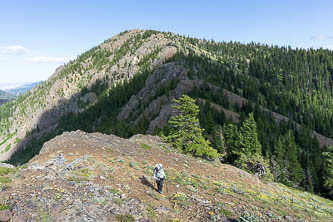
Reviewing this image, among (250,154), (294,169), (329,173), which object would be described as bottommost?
(294,169)

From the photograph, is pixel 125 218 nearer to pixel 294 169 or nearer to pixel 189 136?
pixel 189 136

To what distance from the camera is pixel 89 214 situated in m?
12.1

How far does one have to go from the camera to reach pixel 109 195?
571 inches

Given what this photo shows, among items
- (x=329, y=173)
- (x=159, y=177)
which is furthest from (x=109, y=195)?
(x=329, y=173)

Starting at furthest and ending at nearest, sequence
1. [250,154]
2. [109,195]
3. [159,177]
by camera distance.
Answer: [250,154] < [159,177] < [109,195]

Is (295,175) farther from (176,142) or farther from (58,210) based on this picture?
(58,210)

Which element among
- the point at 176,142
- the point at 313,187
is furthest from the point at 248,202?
the point at 313,187

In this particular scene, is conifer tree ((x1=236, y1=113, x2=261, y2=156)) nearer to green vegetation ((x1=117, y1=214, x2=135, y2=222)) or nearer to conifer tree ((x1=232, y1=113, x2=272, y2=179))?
conifer tree ((x1=232, y1=113, x2=272, y2=179))

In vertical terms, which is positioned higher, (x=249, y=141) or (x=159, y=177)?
(x=159, y=177)

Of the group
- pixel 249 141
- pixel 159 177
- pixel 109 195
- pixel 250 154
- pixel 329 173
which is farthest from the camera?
pixel 249 141

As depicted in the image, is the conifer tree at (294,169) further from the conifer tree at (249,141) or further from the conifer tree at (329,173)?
the conifer tree at (249,141)

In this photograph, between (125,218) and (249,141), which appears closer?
(125,218)

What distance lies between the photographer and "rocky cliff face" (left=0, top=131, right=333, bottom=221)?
12203 millimetres

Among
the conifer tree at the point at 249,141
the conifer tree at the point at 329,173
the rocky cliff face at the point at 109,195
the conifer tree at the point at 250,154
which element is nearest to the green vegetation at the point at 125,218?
the rocky cliff face at the point at 109,195
